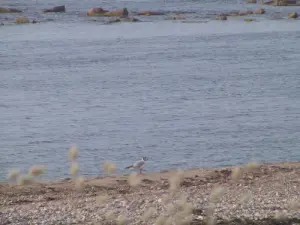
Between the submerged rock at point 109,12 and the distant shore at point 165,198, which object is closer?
the distant shore at point 165,198

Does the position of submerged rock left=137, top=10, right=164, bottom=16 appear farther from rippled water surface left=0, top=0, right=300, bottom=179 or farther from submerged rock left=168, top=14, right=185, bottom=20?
rippled water surface left=0, top=0, right=300, bottom=179

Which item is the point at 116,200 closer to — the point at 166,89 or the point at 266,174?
the point at 266,174

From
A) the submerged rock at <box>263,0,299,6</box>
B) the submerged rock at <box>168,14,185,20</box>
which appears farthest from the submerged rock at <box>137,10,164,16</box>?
the submerged rock at <box>263,0,299,6</box>

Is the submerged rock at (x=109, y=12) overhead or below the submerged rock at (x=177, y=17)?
overhead

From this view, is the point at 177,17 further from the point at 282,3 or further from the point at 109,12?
the point at 282,3

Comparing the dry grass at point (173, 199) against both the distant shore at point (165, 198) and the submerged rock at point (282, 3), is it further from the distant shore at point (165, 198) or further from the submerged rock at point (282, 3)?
the submerged rock at point (282, 3)

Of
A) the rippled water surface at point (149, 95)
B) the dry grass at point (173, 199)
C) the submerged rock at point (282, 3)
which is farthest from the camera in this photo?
Answer: the submerged rock at point (282, 3)

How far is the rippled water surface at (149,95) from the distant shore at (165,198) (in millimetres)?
2000

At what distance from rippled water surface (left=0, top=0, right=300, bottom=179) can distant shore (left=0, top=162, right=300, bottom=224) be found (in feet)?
6.56

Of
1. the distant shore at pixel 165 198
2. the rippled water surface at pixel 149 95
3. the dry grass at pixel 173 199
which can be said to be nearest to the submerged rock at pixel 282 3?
the rippled water surface at pixel 149 95

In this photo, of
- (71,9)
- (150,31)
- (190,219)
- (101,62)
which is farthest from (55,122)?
(71,9)

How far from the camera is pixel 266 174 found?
17281 millimetres

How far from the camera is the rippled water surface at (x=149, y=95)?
2083 cm

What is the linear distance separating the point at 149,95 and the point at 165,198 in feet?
52.7
